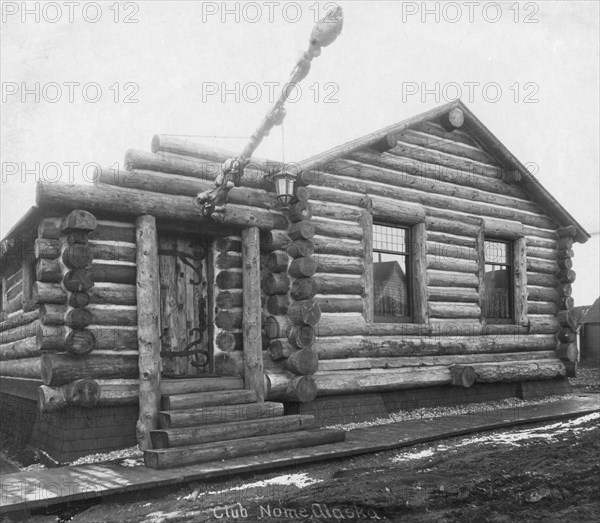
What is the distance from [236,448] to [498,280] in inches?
328

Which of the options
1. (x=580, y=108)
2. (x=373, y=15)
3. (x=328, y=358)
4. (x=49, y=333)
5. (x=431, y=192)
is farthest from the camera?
(x=373, y=15)

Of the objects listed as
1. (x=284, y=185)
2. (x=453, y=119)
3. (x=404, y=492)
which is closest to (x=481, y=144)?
(x=453, y=119)

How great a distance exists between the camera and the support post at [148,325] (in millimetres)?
8758

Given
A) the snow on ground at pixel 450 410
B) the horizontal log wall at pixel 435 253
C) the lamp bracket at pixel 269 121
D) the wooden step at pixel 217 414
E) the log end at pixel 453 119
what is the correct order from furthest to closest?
1. the log end at pixel 453 119
2. the horizontal log wall at pixel 435 253
3. the snow on ground at pixel 450 410
4. the wooden step at pixel 217 414
5. the lamp bracket at pixel 269 121

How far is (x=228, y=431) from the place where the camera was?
28.5ft

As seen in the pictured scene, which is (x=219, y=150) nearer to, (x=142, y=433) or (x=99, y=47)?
(x=142, y=433)

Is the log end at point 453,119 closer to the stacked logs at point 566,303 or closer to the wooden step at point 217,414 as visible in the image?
the stacked logs at point 566,303

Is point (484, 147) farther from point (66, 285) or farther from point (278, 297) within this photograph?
point (66, 285)

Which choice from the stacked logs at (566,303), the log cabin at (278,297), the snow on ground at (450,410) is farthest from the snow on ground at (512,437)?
the stacked logs at (566,303)

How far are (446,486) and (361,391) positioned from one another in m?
4.85

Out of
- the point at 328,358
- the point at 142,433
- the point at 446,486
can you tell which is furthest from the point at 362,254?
the point at 446,486

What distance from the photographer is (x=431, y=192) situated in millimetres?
13172

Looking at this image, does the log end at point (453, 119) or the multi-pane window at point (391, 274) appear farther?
the log end at point (453, 119)

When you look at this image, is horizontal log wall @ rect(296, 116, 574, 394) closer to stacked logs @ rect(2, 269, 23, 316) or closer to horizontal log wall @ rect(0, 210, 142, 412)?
horizontal log wall @ rect(0, 210, 142, 412)
